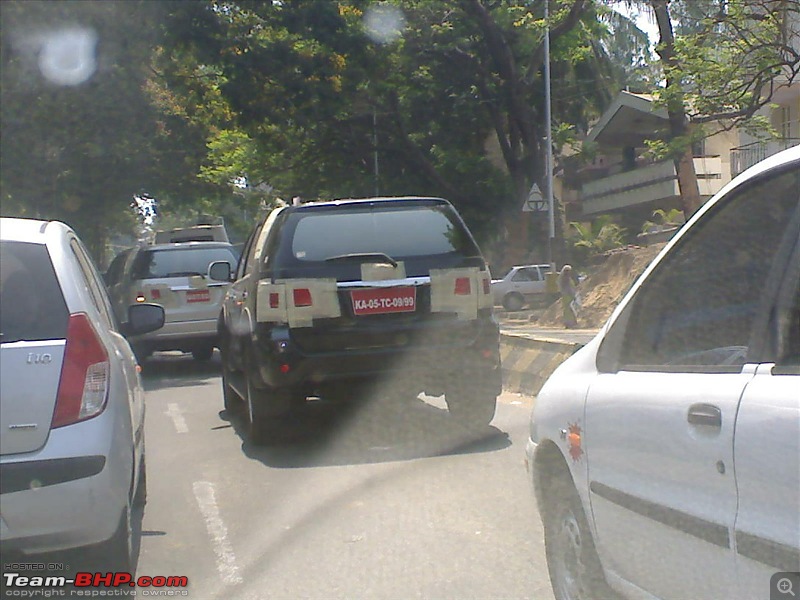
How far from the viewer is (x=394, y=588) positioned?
484cm

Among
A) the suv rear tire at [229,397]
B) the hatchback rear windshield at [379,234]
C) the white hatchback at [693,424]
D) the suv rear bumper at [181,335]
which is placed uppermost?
the hatchback rear windshield at [379,234]

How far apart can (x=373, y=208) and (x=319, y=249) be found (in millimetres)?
677

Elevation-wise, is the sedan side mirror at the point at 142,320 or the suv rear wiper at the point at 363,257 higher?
the suv rear wiper at the point at 363,257

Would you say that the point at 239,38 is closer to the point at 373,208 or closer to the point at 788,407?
the point at 373,208

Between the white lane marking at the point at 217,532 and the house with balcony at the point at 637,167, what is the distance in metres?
27.4

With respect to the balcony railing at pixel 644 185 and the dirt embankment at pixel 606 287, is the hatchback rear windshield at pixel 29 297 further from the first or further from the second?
the balcony railing at pixel 644 185

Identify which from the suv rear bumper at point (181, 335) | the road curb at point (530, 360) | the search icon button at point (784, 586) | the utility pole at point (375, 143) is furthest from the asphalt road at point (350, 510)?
the utility pole at point (375, 143)

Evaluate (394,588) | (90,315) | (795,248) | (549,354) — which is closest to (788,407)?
(795,248)

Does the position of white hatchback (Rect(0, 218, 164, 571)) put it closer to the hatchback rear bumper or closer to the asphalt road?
the hatchback rear bumper

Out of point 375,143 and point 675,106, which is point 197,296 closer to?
point 675,106

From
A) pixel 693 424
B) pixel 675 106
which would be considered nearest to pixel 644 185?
pixel 675 106

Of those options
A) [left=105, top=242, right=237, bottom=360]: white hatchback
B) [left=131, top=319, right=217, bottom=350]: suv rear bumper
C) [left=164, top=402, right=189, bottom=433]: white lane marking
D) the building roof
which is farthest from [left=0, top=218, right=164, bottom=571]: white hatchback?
the building roof

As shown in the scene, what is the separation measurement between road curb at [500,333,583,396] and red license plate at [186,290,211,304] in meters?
4.48

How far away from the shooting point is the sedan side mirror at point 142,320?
6539 mm
